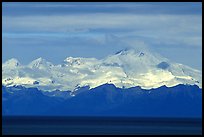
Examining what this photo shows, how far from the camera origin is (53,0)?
16.5 metres

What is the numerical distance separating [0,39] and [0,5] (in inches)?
28.6

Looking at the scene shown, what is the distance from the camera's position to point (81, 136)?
87312 millimetres

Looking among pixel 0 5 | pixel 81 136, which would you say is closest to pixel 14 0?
pixel 0 5

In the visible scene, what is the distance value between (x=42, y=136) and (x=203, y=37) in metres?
78.1

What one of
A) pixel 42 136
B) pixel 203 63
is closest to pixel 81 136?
pixel 42 136

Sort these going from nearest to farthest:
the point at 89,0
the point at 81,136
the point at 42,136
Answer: the point at 89,0, the point at 81,136, the point at 42,136

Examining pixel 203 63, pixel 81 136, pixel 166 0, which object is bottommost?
pixel 203 63

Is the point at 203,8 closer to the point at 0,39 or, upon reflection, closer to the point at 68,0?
the point at 68,0

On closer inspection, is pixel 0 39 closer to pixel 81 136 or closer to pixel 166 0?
pixel 166 0

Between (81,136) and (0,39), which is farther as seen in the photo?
(81,136)

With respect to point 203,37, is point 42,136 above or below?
above

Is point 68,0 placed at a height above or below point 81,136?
below

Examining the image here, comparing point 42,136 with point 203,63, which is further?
point 42,136

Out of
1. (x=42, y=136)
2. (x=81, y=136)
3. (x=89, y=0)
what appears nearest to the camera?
(x=89, y=0)
